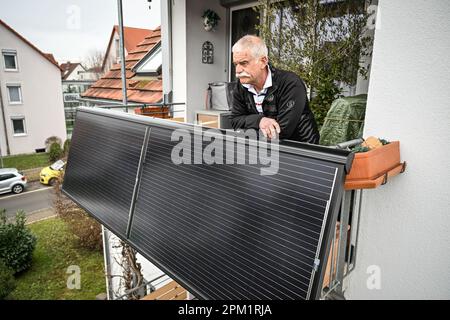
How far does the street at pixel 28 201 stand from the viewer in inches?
674

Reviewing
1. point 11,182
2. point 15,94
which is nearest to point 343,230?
point 11,182

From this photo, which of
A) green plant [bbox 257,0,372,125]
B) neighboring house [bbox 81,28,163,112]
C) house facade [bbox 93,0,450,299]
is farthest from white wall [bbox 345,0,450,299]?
neighboring house [bbox 81,28,163,112]

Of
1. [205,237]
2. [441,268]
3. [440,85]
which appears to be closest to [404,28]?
[440,85]

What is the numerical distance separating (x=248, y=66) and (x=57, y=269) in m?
13.9

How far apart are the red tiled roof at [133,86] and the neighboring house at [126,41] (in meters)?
13.4

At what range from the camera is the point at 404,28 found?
2066 millimetres

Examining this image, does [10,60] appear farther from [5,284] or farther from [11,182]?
[5,284]

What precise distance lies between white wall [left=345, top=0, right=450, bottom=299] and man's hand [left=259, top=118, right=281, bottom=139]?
38.2 inches

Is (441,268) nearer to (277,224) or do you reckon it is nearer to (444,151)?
(444,151)

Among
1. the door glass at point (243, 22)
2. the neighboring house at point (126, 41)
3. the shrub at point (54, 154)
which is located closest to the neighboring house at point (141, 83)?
the door glass at point (243, 22)

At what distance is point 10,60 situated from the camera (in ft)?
84.0

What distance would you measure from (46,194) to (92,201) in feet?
66.2

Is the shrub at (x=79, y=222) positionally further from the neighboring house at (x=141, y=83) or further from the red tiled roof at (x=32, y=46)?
the red tiled roof at (x=32, y=46)

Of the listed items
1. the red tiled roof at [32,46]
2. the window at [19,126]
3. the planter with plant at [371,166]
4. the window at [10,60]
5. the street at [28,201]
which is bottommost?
the street at [28,201]
